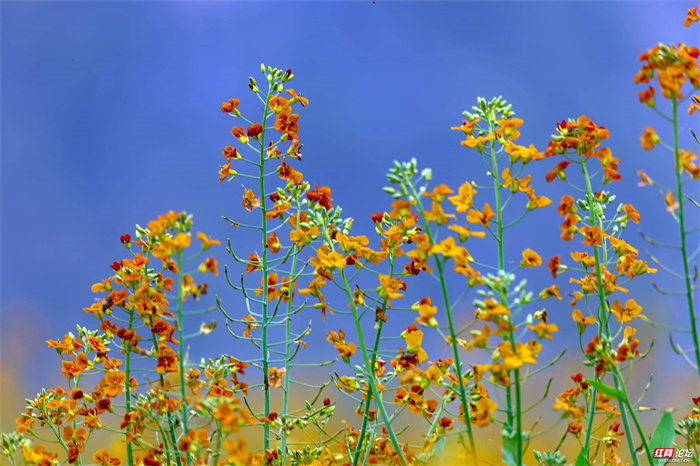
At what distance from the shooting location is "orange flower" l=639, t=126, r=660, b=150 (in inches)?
64.8

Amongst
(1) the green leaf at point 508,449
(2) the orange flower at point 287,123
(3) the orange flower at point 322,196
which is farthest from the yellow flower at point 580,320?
(2) the orange flower at point 287,123

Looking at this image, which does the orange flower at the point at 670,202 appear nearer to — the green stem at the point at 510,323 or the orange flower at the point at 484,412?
the green stem at the point at 510,323

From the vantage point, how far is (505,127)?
1908mm

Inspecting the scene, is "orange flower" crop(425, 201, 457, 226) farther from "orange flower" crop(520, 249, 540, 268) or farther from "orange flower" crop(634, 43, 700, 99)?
"orange flower" crop(634, 43, 700, 99)

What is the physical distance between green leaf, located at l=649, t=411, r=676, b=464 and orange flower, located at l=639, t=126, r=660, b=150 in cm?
89

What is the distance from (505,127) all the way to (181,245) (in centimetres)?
113

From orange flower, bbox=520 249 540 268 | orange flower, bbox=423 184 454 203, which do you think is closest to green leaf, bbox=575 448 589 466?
orange flower, bbox=520 249 540 268

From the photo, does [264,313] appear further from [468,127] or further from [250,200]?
[468,127]

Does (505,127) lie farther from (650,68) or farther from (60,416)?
(60,416)

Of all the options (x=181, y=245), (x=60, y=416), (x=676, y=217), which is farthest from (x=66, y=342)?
(x=676, y=217)

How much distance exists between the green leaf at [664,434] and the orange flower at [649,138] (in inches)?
35.2

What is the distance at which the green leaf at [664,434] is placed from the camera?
1.87 meters

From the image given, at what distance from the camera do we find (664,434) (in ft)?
6.17

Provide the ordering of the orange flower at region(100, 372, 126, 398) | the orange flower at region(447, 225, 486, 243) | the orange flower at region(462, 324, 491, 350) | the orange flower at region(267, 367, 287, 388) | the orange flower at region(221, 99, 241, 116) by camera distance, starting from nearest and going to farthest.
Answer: the orange flower at region(462, 324, 491, 350), the orange flower at region(447, 225, 486, 243), the orange flower at region(100, 372, 126, 398), the orange flower at region(267, 367, 287, 388), the orange flower at region(221, 99, 241, 116)
